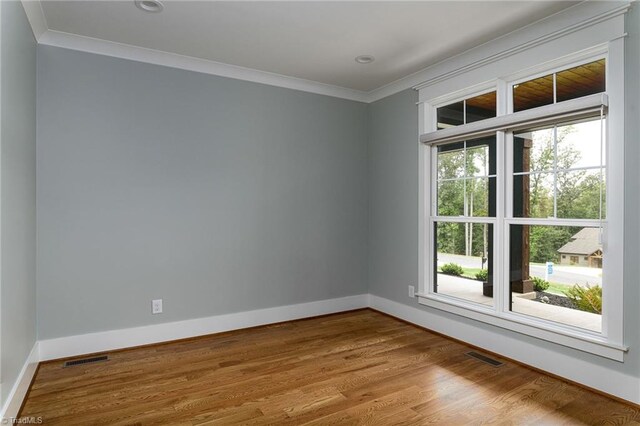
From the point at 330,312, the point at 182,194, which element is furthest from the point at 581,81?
the point at 182,194

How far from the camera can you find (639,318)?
2260mm

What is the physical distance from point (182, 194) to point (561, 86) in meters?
3.17

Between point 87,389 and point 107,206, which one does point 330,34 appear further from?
point 87,389

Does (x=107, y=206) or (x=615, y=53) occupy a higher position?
(x=615, y=53)

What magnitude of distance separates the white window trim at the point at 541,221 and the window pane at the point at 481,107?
5cm

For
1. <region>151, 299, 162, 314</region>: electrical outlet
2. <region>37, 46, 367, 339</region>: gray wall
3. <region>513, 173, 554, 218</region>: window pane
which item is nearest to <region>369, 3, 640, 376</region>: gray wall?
<region>37, 46, 367, 339</region>: gray wall

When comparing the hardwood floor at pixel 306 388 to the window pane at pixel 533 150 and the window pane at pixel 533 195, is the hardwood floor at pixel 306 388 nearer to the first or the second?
the window pane at pixel 533 195

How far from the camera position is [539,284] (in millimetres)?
2891

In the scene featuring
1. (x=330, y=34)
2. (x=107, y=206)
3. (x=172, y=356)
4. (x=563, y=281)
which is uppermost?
(x=330, y=34)

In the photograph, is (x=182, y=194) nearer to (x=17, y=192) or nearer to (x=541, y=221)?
(x=17, y=192)

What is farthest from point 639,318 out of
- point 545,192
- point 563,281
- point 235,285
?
point 235,285

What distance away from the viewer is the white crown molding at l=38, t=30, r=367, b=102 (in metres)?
2.96

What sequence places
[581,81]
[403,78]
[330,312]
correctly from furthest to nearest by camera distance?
[330,312] → [403,78] → [581,81]

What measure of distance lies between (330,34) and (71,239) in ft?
8.55
